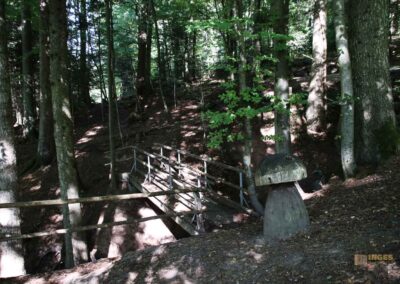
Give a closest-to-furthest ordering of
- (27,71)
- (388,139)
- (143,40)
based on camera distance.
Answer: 1. (388,139)
2. (27,71)
3. (143,40)

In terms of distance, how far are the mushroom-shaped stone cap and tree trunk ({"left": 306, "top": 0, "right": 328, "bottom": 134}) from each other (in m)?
6.86

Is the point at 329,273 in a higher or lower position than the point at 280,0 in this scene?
lower

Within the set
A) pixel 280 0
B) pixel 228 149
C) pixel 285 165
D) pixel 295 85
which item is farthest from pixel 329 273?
pixel 295 85

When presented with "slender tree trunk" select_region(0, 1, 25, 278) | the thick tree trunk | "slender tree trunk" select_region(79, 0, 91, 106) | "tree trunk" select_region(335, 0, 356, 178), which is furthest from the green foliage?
"slender tree trunk" select_region(79, 0, 91, 106)

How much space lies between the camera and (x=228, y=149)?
42.8 ft

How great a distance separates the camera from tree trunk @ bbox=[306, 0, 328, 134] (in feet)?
40.3

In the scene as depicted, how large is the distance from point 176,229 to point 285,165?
5.34 meters

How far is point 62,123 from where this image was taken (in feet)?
27.1

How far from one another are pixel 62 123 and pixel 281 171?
5.25m

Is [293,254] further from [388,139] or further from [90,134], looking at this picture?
[90,134]

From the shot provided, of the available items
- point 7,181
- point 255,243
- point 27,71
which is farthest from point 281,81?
point 27,71

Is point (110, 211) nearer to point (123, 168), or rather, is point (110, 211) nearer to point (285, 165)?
point (123, 168)

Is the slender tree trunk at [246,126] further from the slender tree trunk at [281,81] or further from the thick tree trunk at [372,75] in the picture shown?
the thick tree trunk at [372,75]

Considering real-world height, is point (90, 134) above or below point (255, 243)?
above
